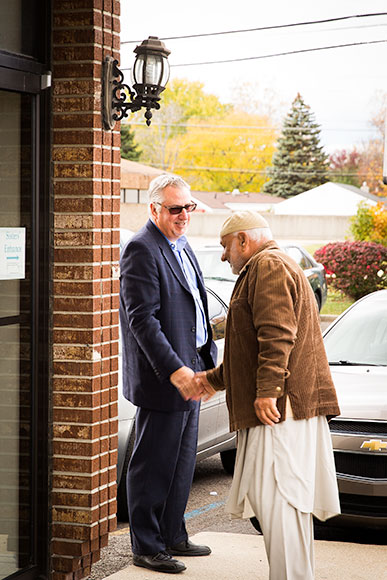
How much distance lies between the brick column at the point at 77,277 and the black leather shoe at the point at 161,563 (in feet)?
1.49

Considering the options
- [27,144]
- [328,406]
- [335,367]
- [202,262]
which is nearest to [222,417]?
[335,367]

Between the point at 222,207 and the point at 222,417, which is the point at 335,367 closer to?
the point at 222,417

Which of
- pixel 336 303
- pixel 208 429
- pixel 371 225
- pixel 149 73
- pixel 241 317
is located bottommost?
pixel 336 303

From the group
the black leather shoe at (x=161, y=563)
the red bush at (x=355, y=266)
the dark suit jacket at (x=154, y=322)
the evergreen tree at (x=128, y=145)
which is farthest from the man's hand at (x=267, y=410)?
the evergreen tree at (x=128, y=145)

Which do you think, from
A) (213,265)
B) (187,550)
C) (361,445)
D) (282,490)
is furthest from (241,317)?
(213,265)

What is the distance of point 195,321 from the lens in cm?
531

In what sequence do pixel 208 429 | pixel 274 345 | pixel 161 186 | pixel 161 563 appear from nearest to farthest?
pixel 274 345, pixel 161 563, pixel 161 186, pixel 208 429

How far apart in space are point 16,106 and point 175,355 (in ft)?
5.36

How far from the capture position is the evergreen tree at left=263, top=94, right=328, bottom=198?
73.9 meters

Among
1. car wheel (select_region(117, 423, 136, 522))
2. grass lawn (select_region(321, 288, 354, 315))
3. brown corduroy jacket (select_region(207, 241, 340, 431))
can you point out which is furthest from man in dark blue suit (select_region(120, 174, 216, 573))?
grass lawn (select_region(321, 288, 354, 315))

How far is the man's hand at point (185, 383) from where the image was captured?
5008 millimetres

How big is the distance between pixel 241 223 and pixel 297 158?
71188 mm

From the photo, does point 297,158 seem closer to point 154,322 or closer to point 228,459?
point 228,459

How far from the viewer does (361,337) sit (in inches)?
291
